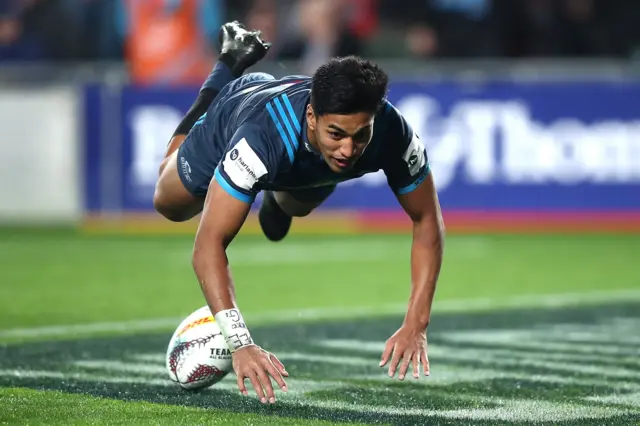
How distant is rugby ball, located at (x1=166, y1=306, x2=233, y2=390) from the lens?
607 cm

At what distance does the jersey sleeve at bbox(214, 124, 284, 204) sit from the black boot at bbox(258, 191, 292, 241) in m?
2.28

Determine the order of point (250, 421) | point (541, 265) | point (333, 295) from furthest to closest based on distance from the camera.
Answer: point (541, 265) < point (333, 295) < point (250, 421)

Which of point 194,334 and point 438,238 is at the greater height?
point 438,238

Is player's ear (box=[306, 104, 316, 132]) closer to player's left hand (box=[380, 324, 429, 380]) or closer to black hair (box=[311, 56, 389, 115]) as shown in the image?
black hair (box=[311, 56, 389, 115])

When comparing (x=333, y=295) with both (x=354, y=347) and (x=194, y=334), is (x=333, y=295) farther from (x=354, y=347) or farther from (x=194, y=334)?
(x=194, y=334)

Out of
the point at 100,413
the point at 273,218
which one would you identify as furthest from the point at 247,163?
the point at 273,218

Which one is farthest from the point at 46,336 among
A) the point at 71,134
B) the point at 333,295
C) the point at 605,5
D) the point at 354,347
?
the point at 605,5

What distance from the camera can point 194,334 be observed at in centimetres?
636

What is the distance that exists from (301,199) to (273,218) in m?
0.63

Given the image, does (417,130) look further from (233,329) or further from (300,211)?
(233,329)

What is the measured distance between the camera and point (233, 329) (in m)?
5.27

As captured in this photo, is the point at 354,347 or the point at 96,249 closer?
the point at 354,347

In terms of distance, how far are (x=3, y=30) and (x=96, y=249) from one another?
4.30 meters

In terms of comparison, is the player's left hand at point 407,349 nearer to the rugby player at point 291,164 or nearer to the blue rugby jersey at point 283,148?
the rugby player at point 291,164
